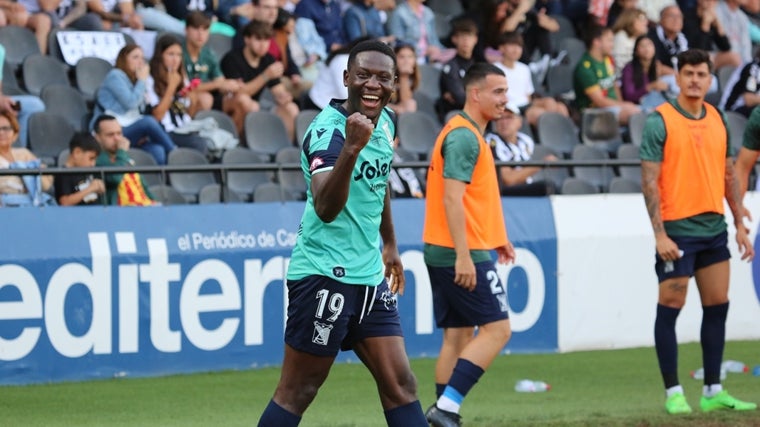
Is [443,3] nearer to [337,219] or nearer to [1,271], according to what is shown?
[1,271]

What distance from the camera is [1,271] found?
10.6 m

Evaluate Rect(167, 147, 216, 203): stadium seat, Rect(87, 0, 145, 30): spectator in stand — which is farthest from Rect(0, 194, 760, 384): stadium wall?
Rect(87, 0, 145, 30): spectator in stand

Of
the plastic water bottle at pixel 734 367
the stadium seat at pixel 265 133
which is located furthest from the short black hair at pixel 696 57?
the stadium seat at pixel 265 133

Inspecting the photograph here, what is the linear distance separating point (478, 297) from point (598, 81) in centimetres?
959

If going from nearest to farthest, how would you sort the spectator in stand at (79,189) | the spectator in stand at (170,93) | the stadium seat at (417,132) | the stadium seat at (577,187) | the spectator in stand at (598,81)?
the spectator in stand at (79,189) < the spectator in stand at (170,93) < the stadium seat at (577,187) < the stadium seat at (417,132) < the spectator in stand at (598,81)

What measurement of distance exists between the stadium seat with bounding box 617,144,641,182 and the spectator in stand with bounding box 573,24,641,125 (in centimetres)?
112

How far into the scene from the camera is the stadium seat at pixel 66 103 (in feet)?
45.1

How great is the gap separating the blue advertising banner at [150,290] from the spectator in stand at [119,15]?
4.14m

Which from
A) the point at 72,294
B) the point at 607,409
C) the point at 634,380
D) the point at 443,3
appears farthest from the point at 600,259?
the point at 443,3

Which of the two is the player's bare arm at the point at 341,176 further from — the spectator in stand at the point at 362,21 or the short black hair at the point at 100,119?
the spectator in stand at the point at 362,21

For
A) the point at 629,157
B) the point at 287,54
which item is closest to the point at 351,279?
the point at 287,54

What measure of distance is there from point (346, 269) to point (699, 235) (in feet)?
12.9

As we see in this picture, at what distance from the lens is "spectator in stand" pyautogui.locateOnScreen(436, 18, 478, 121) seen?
640 inches

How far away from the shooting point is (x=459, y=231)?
8.39 meters
